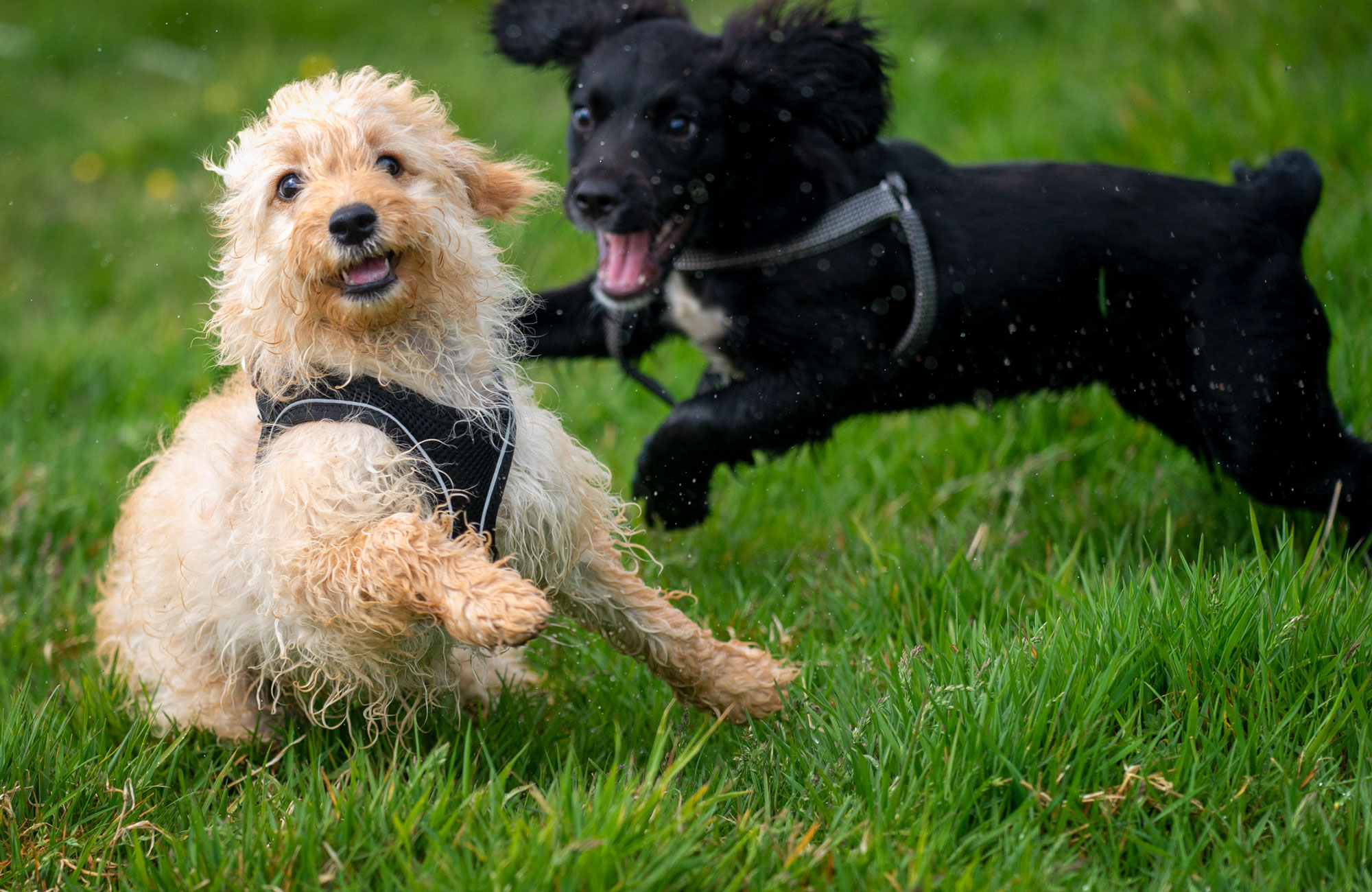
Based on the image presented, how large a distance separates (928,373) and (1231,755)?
1649 mm

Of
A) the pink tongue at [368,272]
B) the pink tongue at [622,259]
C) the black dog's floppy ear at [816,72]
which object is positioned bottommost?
the pink tongue at [622,259]

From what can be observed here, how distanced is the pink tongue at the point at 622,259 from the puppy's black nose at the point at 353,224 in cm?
114

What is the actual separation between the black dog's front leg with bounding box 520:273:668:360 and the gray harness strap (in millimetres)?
287

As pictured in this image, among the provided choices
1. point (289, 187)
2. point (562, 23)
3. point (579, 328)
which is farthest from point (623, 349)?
point (289, 187)

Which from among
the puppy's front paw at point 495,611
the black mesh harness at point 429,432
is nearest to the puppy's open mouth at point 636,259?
the black mesh harness at point 429,432

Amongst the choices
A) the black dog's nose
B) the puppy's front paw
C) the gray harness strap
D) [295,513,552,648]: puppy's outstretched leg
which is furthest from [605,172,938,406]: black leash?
the puppy's front paw

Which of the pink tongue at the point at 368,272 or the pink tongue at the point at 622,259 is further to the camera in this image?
the pink tongue at the point at 622,259

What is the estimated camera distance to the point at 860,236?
3639mm

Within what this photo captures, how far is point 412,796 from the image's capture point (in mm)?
2447

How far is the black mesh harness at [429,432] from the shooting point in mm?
2674

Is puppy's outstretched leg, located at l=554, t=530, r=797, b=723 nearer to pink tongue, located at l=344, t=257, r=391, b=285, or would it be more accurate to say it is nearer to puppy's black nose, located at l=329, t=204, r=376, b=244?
pink tongue, located at l=344, t=257, r=391, b=285

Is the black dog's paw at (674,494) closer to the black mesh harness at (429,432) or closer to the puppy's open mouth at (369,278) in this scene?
the black mesh harness at (429,432)

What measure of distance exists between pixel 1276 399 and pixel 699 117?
1.95 metres

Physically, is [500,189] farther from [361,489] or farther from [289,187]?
[361,489]
